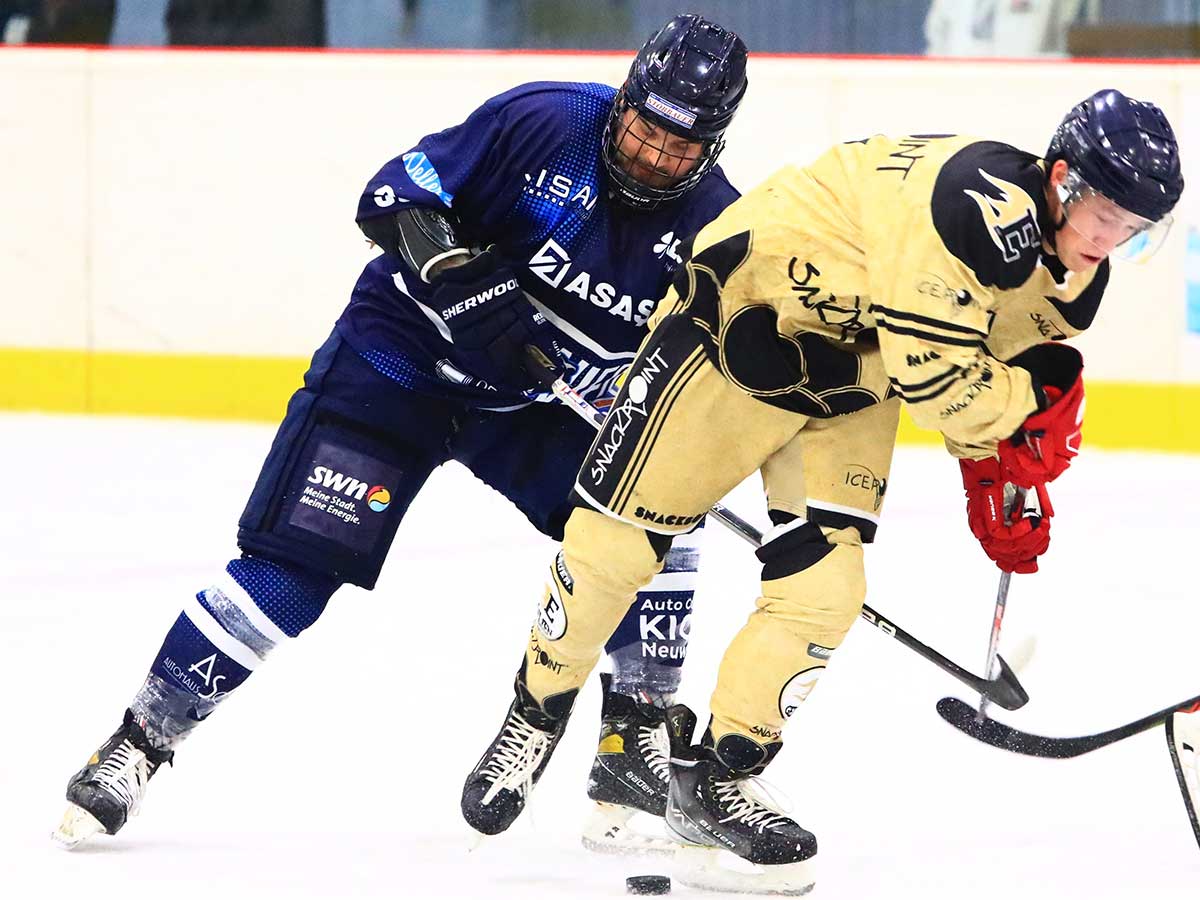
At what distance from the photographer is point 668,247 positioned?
263 cm

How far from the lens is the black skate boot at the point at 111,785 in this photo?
2434mm

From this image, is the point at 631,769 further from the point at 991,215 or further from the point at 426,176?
the point at 991,215

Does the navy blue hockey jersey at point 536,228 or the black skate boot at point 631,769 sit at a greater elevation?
the navy blue hockey jersey at point 536,228

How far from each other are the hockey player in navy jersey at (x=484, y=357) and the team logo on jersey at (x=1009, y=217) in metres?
0.53

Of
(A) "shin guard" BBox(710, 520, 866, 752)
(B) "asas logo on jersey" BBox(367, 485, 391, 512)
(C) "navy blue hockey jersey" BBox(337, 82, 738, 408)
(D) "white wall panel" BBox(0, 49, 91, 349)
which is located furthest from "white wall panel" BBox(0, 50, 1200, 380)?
(A) "shin guard" BBox(710, 520, 866, 752)

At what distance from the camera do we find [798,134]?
240 inches

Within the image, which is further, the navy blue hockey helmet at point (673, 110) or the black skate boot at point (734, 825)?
the navy blue hockey helmet at point (673, 110)

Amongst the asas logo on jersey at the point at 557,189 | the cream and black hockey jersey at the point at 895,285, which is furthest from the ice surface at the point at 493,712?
the asas logo on jersey at the point at 557,189

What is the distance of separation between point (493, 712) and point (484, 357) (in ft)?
2.69

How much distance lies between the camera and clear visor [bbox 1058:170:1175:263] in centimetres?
204

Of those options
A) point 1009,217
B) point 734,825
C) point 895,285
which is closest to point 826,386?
point 895,285

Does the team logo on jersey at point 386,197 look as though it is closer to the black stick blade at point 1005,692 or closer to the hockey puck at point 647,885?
the hockey puck at point 647,885

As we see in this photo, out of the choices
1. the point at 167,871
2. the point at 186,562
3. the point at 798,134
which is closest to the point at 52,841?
the point at 167,871

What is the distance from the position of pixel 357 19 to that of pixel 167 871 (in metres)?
4.68
